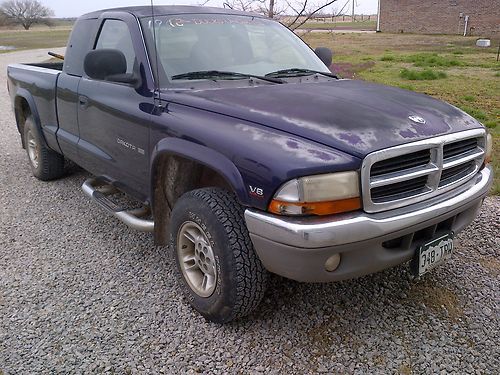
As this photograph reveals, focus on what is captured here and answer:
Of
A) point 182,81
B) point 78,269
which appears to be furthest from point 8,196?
point 182,81

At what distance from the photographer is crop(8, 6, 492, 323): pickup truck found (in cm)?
228

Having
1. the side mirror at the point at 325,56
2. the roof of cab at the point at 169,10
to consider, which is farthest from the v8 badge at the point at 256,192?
the side mirror at the point at 325,56

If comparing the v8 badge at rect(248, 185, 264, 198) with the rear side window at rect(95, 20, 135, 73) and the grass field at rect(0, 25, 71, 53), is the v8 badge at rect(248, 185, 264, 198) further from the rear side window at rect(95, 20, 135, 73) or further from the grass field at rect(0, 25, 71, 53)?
the grass field at rect(0, 25, 71, 53)

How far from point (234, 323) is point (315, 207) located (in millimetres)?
1015

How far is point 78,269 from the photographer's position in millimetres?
3506

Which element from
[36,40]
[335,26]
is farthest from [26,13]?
[335,26]

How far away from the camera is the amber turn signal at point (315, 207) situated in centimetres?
226

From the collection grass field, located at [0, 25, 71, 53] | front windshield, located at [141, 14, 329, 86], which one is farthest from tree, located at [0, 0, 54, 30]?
front windshield, located at [141, 14, 329, 86]

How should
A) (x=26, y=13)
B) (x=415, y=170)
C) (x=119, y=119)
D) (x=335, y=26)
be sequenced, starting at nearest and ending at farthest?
1. (x=415, y=170)
2. (x=119, y=119)
3. (x=335, y=26)
4. (x=26, y=13)

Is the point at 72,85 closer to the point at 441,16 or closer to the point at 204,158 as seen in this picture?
the point at 204,158

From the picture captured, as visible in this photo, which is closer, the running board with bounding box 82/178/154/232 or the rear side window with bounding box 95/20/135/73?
the running board with bounding box 82/178/154/232

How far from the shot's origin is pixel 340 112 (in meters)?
2.63

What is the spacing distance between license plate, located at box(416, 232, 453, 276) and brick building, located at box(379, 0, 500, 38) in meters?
36.4

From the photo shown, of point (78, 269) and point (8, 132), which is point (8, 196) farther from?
point (8, 132)
